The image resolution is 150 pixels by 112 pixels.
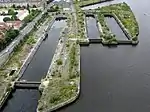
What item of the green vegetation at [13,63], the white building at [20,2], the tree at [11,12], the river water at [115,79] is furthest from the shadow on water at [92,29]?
the tree at [11,12]

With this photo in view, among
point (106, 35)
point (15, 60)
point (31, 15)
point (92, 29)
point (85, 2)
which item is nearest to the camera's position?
point (15, 60)

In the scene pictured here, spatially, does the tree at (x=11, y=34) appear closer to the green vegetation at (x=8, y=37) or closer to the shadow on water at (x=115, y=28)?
the green vegetation at (x=8, y=37)

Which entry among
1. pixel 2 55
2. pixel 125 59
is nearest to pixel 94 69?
pixel 125 59

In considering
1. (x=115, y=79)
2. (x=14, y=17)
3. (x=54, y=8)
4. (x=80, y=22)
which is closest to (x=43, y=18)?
(x=14, y=17)

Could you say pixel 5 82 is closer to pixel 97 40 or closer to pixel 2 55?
pixel 2 55

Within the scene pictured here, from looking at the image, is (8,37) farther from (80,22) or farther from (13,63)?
(80,22)

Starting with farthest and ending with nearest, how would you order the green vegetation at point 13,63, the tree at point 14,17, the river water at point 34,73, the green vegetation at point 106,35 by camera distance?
the tree at point 14,17
the green vegetation at point 106,35
the green vegetation at point 13,63
the river water at point 34,73

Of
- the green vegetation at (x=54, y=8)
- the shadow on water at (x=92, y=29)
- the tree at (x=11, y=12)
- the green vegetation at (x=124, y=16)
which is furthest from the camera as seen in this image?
the green vegetation at (x=54, y=8)
